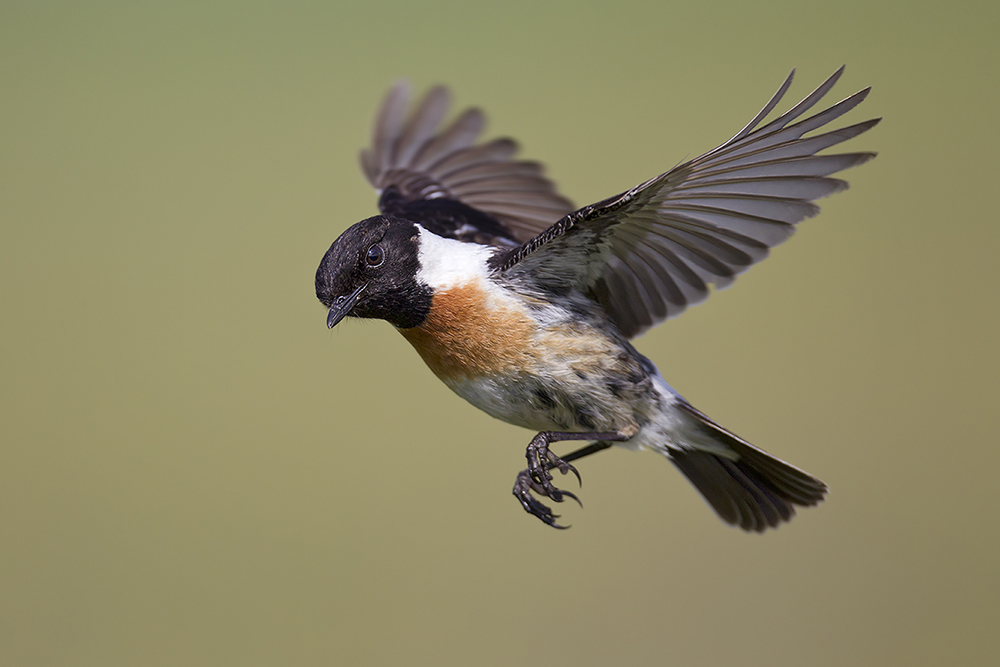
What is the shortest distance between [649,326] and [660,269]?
0.75 feet

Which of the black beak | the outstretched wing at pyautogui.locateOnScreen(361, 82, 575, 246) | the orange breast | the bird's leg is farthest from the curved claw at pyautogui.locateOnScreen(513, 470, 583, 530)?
the outstretched wing at pyautogui.locateOnScreen(361, 82, 575, 246)

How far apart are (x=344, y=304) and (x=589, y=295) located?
83 cm

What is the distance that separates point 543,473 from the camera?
2.76 metres

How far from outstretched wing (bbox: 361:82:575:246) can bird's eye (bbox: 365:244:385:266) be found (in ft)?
4.16

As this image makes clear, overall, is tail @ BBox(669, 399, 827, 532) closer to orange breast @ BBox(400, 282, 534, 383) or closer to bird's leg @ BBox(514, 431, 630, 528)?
bird's leg @ BBox(514, 431, 630, 528)

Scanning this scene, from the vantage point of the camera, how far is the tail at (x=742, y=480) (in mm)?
3176

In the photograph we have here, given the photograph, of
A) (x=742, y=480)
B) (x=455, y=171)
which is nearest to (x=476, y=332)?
(x=742, y=480)

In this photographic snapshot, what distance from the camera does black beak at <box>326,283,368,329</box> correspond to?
111 inches

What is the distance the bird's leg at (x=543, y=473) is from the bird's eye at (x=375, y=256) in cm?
76

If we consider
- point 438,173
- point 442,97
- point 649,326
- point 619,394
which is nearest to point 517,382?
point 619,394

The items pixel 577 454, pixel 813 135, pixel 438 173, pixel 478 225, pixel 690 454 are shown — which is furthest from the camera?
pixel 438 173

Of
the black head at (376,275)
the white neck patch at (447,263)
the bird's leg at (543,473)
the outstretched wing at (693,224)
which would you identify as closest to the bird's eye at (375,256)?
the black head at (376,275)

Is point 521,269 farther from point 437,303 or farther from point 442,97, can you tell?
point 442,97

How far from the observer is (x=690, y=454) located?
11.5ft
